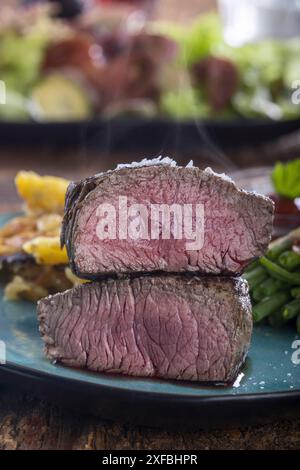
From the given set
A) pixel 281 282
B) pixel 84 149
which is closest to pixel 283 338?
pixel 281 282

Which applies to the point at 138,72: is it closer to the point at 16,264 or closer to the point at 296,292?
the point at 16,264

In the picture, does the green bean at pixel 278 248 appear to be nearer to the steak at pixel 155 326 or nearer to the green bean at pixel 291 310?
the green bean at pixel 291 310

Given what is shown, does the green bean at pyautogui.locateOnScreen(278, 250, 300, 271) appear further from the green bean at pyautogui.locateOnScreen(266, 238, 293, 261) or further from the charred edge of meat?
the charred edge of meat

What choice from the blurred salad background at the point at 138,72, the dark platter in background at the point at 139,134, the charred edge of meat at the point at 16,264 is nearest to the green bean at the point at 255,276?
the charred edge of meat at the point at 16,264

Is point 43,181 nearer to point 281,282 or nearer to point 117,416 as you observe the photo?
point 281,282

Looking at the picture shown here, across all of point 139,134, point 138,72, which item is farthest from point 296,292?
point 138,72
